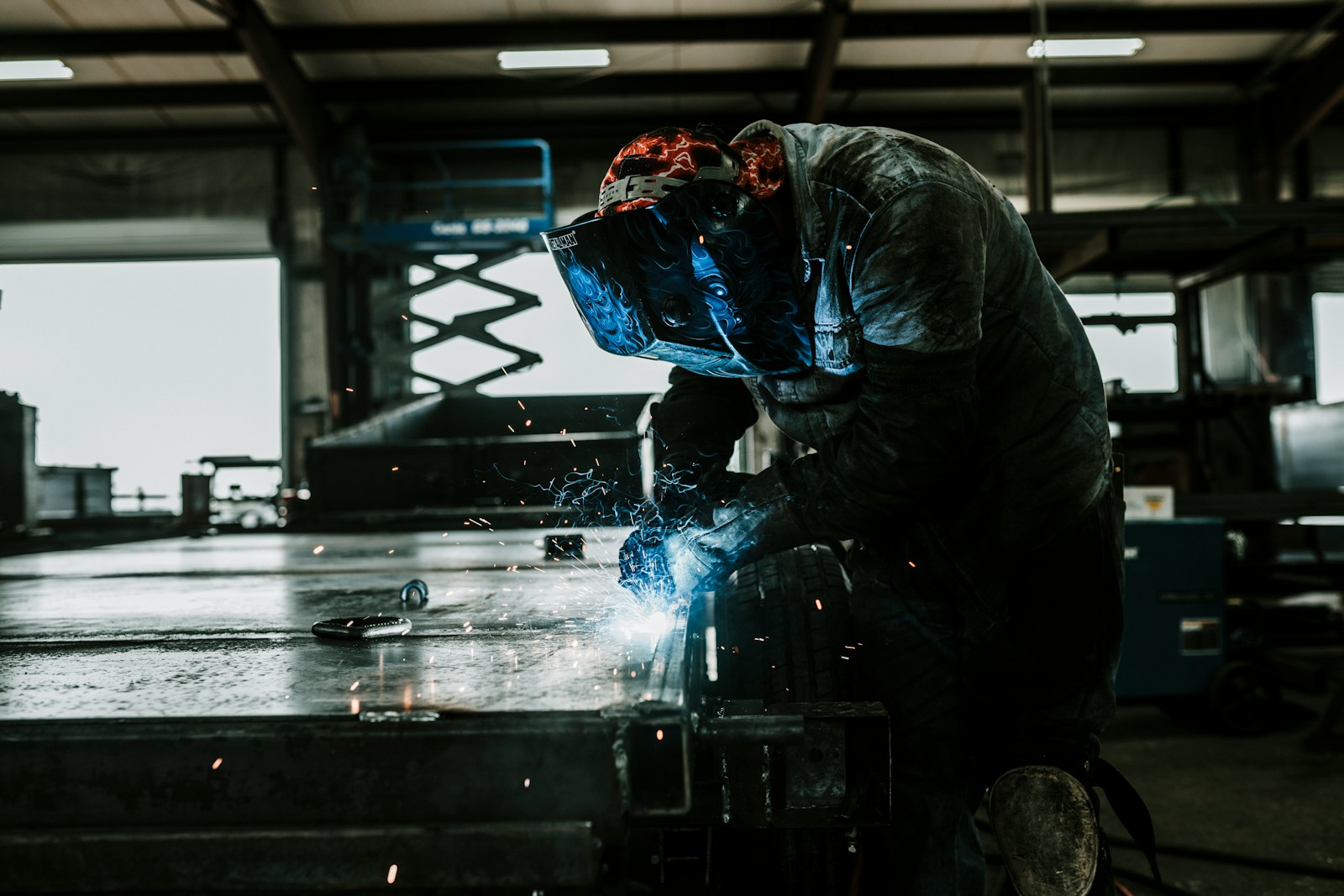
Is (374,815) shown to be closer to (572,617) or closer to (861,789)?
(861,789)

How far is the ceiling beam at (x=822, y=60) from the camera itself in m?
7.69

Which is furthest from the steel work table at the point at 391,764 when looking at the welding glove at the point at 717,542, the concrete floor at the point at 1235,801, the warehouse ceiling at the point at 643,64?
the warehouse ceiling at the point at 643,64

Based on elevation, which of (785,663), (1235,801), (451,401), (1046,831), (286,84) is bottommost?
(1235,801)

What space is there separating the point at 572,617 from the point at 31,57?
9.67m

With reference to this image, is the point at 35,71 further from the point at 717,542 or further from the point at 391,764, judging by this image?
the point at 391,764

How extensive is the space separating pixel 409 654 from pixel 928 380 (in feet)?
2.45

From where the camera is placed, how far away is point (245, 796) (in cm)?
78

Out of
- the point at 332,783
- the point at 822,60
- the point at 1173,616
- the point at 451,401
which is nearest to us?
the point at 332,783

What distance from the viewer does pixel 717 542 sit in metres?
1.35

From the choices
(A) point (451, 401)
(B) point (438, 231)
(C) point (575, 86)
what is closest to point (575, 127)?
(C) point (575, 86)

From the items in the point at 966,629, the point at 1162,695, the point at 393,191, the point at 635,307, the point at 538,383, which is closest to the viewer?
the point at 635,307

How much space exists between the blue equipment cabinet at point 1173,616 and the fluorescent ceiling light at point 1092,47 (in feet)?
20.6

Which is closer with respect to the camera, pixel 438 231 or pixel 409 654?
pixel 409 654

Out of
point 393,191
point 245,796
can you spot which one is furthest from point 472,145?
point 245,796
